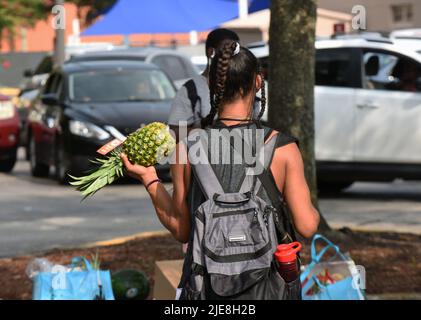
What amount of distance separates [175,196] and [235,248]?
0.39 m

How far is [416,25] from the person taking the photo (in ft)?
102

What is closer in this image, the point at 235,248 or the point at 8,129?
the point at 235,248

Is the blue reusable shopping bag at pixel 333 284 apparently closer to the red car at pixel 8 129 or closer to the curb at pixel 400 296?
the curb at pixel 400 296

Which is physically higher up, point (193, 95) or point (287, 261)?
point (193, 95)

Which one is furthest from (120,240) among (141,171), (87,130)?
(141,171)

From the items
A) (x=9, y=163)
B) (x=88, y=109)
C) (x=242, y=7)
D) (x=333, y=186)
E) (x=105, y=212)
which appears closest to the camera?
(x=105, y=212)

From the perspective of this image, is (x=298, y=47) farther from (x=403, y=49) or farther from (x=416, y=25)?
(x=416, y=25)

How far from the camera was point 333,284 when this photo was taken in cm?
612

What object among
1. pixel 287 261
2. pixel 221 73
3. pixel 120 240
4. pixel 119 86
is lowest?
pixel 120 240

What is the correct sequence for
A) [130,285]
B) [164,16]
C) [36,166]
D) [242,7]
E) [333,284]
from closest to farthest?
[333,284], [130,285], [36,166], [242,7], [164,16]

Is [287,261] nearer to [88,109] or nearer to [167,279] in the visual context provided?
[167,279]

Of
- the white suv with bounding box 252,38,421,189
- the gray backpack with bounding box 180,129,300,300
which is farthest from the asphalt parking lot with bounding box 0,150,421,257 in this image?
the gray backpack with bounding box 180,129,300,300

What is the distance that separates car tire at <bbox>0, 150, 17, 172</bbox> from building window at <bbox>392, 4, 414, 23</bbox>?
673 inches

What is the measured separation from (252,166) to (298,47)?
4878mm
